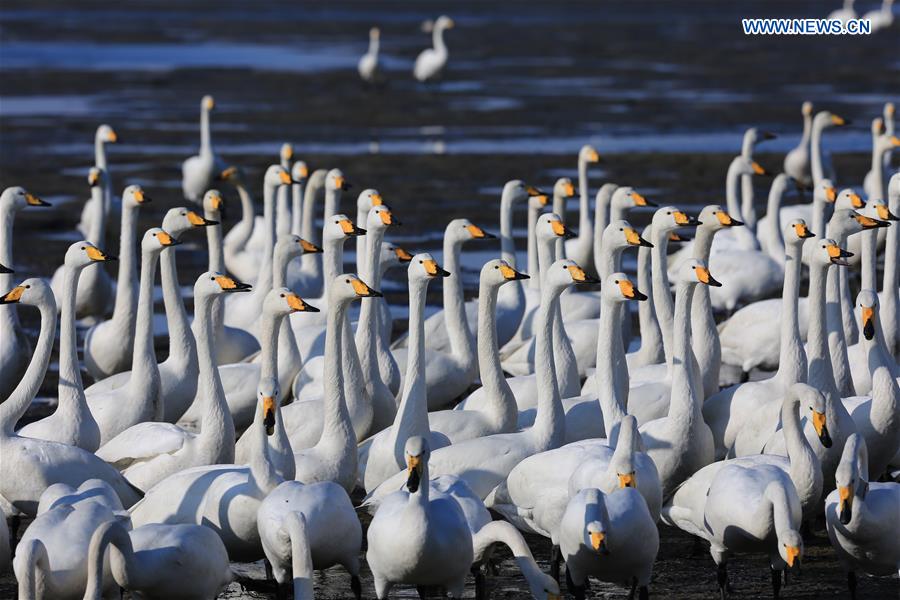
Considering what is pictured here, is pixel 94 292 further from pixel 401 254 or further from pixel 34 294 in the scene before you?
pixel 34 294

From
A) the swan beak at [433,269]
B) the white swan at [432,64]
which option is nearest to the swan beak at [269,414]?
the swan beak at [433,269]

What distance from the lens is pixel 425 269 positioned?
10141 mm

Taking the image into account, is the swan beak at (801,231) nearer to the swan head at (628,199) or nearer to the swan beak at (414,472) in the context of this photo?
the swan head at (628,199)

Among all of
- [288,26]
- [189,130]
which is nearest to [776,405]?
[189,130]

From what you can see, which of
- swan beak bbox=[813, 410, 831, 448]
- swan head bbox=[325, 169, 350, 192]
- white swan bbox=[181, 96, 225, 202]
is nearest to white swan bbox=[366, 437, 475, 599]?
swan beak bbox=[813, 410, 831, 448]

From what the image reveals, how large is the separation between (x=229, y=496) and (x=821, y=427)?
3.06m

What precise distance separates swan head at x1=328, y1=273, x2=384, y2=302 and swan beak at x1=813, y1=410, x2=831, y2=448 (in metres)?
2.73

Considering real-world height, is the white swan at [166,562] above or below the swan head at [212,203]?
below

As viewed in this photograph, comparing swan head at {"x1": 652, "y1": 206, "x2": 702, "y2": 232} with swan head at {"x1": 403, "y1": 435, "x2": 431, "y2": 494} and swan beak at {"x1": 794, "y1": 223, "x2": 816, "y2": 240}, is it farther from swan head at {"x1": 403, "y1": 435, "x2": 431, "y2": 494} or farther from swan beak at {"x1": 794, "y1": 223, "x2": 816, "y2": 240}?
swan head at {"x1": 403, "y1": 435, "x2": 431, "y2": 494}

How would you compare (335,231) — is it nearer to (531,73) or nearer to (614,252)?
(614,252)

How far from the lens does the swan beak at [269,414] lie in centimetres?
849

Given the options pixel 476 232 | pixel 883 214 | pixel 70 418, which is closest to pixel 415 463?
pixel 70 418

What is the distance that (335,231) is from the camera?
38.5ft

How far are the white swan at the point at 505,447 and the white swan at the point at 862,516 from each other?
74.7 inches
